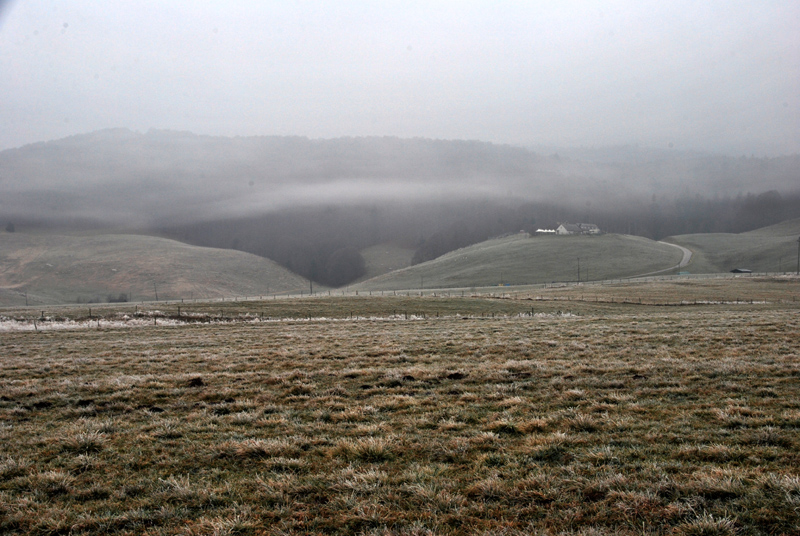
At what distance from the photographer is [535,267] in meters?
173

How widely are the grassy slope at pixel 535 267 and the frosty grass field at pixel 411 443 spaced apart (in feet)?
450

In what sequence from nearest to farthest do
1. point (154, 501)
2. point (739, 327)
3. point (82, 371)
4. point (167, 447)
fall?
point (154, 501)
point (167, 447)
point (82, 371)
point (739, 327)

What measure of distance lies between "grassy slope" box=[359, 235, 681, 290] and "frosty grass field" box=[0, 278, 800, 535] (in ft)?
450

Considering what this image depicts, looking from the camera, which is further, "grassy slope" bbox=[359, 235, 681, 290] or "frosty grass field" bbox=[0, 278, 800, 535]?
Answer: "grassy slope" bbox=[359, 235, 681, 290]

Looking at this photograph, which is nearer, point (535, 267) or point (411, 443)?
point (411, 443)

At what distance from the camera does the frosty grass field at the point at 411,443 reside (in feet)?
19.3

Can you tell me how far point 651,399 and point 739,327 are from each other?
1828 centimetres

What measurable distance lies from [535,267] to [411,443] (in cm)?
17169

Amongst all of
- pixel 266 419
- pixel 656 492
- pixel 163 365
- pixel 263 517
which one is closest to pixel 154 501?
pixel 263 517

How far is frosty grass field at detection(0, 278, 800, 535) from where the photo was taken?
589 cm

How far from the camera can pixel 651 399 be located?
11.2 metres

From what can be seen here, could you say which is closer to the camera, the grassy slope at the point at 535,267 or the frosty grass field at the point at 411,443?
the frosty grass field at the point at 411,443

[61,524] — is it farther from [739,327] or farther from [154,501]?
[739,327]

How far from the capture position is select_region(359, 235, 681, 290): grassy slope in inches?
6250
